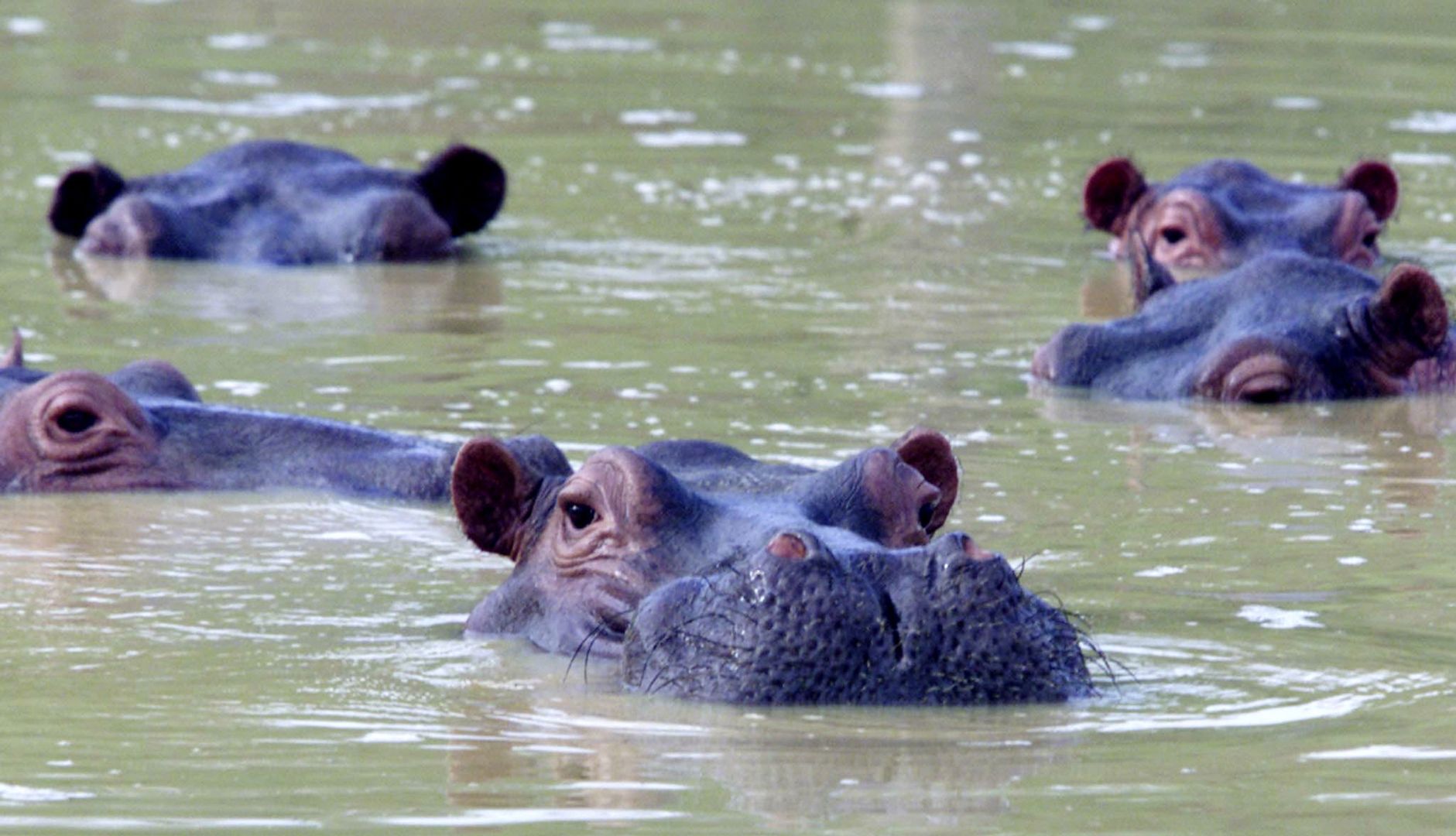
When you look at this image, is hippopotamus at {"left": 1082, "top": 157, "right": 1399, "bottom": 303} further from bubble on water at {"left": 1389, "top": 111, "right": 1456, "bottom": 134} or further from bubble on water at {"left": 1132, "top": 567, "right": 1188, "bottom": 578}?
bubble on water at {"left": 1132, "top": 567, "right": 1188, "bottom": 578}

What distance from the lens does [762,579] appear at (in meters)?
5.41

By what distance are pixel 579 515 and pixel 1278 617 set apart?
1.57 metres

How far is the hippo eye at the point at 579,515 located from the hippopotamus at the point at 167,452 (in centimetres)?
206

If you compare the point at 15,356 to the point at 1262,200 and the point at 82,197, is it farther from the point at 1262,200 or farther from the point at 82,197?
the point at 1262,200

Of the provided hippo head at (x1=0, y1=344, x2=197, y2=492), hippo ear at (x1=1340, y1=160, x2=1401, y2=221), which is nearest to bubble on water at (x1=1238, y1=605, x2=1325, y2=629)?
hippo head at (x1=0, y1=344, x2=197, y2=492)

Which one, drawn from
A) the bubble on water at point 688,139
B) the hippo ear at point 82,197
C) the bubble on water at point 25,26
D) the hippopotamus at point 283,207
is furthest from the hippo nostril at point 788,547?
the bubble on water at point 25,26

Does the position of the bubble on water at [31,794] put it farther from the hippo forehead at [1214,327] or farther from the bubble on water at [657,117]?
the bubble on water at [657,117]

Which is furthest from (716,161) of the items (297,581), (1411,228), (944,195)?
(297,581)

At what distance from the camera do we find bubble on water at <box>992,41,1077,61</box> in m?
23.3

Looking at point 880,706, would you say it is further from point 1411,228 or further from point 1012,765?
point 1411,228

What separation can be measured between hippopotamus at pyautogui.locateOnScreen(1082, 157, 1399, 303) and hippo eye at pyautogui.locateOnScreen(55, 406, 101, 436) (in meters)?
5.25

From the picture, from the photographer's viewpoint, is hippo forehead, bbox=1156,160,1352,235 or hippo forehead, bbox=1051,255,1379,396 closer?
hippo forehead, bbox=1051,255,1379,396

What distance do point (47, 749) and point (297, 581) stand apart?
193 cm

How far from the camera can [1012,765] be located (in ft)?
16.6
